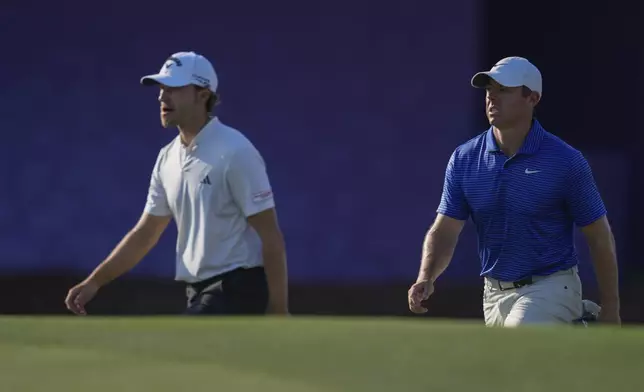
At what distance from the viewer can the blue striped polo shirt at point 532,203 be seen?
5.73 m

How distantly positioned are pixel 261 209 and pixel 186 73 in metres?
0.68

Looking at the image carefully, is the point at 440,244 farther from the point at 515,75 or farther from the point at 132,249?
the point at 132,249

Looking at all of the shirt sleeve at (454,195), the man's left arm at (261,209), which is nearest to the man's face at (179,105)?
the man's left arm at (261,209)

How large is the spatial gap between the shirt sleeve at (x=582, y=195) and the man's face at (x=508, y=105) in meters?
0.31

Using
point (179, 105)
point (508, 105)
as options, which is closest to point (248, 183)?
point (179, 105)

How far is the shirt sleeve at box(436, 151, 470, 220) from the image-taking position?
5.99m

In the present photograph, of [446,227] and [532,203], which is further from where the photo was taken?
[446,227]

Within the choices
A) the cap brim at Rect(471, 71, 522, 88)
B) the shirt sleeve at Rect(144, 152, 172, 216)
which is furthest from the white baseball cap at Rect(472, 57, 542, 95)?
the shirt sleeve at Rect(144, 152, 172, 216)

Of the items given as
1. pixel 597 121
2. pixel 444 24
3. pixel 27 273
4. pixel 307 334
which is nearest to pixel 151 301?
pixel 27 273

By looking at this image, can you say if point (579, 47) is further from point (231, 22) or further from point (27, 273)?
point (27, 273)

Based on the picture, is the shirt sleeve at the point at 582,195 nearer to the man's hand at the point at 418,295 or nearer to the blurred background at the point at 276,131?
the man's hand at the point at 418,295

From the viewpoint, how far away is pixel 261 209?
5879 mm

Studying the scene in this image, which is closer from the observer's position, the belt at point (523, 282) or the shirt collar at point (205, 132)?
the belt at point (523, 282)

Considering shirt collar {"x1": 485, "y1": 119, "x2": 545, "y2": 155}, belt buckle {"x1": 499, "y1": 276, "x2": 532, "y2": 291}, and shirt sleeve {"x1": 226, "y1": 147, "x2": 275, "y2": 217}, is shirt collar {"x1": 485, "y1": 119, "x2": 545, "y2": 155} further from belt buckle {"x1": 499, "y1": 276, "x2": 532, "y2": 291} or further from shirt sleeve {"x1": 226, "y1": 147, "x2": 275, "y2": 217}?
shirt sleeve {"x1": 226, "y1": 147, "x2": 275, "y2": 217}
